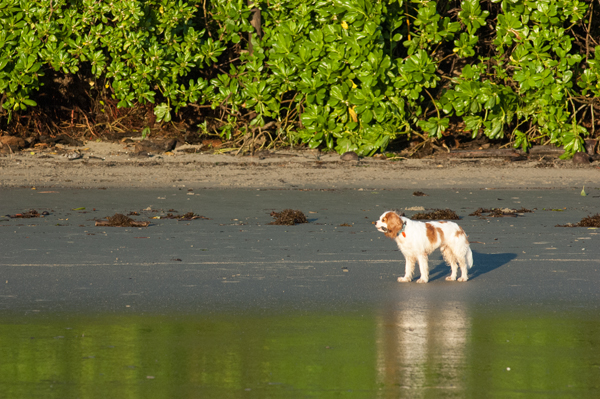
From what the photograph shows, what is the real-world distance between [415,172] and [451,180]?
0.86 m

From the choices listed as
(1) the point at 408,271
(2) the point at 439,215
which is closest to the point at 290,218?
(2) the point at 439,215

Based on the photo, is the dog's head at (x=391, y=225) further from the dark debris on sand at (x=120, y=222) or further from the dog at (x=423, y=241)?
the dark debris on sand at (x=120, y=222)

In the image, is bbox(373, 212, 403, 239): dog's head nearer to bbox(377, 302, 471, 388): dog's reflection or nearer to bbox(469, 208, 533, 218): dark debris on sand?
bbox(377, 302, 471, 388): dog's reflection

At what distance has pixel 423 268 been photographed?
260 inches

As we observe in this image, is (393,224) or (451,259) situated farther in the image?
(451,259)

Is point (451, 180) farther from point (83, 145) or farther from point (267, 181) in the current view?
point (83, 145)

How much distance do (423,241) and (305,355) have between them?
2163mm

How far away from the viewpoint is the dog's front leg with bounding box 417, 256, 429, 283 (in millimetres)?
6578

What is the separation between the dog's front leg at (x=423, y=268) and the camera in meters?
6.58

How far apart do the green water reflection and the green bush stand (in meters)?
10.3

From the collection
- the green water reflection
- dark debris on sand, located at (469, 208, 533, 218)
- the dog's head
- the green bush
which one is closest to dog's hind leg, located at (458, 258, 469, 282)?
the dog's head

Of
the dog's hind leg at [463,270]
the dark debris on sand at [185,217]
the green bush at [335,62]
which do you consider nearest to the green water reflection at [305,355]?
the dog's hind leg at [463,270]

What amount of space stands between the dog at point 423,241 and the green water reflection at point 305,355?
2.71ft

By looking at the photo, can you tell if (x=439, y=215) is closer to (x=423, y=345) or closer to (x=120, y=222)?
(x=120, y=222)
